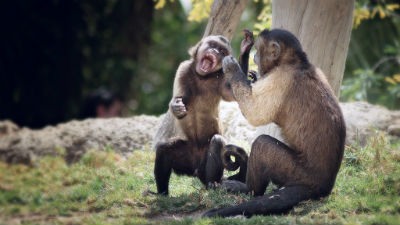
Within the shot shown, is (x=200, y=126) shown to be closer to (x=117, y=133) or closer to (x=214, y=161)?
(x=214, y=161)

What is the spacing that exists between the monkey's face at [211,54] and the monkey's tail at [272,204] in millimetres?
1714

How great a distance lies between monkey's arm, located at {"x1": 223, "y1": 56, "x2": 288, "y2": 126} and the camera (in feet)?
22.4

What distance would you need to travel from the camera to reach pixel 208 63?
741 centimetres

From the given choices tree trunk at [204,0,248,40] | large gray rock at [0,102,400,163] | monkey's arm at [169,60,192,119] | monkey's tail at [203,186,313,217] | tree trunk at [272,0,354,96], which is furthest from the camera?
large gray rock at [0,102,400,163]

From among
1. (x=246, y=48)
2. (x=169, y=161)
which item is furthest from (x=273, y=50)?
(x=169, y=161)

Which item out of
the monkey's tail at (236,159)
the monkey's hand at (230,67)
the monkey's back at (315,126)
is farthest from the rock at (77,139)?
the monkey's back at (315,126)

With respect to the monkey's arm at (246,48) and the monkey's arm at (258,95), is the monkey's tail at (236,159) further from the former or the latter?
the monkey's arm at (246,48)

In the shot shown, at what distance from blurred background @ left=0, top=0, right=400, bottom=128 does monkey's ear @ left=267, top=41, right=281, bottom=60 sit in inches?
224

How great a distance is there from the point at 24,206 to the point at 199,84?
2.42 meters

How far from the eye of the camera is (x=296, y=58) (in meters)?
6.94

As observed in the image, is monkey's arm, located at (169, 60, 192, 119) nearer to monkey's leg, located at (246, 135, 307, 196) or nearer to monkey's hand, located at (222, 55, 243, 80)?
monkey's hand, located at (222, 55, 243, 80)

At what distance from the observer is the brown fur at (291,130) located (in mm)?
6574

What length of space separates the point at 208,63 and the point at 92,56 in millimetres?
10346

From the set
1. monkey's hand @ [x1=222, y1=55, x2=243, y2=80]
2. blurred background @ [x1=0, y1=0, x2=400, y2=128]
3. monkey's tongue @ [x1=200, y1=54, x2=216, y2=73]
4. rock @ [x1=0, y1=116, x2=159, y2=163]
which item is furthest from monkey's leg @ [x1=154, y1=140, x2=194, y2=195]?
blurred background @ [x1=0, y1=0, x2=400, y2=128]
